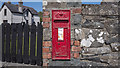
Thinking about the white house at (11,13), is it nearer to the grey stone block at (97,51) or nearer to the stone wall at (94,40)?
the stone wall at (94,40)

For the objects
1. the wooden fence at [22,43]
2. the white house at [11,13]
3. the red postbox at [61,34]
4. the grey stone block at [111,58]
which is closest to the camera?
the red postbox at [61,34]

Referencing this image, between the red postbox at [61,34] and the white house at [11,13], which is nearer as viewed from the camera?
the red postbox at [61,34]

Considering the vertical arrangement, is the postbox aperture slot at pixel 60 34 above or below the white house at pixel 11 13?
below

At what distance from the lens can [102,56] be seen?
2.88 metres

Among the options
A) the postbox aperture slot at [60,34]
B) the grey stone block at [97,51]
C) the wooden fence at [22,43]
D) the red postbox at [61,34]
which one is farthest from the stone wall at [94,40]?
the wooden fence at [22,43]

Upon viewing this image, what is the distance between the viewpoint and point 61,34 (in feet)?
9.26

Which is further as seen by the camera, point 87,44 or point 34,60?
point 34,60

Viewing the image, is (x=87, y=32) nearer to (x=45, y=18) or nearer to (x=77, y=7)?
(x=77, y=7)

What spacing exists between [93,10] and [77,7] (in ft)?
1.24

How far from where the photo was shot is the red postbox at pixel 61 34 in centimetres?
277

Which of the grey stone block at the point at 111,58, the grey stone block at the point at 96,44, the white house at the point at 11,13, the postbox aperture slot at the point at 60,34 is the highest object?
the white house at the point at 11,13

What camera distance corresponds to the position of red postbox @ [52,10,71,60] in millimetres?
2770

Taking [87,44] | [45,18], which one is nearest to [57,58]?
[87,44]

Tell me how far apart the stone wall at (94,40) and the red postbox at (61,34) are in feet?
0.36
